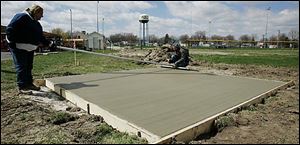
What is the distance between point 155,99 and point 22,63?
2309mm

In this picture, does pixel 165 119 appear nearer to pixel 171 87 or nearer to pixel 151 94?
pixel 151 94

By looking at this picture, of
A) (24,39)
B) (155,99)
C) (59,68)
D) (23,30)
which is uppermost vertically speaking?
(23,30)

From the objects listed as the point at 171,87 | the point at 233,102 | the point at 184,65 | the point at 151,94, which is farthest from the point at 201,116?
the point at 184,65

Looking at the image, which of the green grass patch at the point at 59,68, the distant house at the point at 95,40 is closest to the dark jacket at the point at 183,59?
the green grass patch at the point at 59,68

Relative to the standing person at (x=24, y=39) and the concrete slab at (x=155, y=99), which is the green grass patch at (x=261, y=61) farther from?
the standing person at (x=24, y=39)

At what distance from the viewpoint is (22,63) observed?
4.68 metres

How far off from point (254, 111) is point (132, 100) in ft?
6.22

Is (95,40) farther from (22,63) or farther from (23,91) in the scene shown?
(22,63)

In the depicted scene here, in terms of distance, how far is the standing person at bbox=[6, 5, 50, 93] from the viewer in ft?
14.1

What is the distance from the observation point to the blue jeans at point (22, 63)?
4.62 m

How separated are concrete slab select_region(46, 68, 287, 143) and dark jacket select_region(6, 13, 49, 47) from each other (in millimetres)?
1069

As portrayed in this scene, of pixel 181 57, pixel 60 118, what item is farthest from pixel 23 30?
pixel 181 57

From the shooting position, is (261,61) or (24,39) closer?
(24,39)

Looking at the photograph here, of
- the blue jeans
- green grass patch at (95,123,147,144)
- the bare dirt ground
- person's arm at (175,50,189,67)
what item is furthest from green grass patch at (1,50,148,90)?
→ person's arm at (175,50,189,67)
